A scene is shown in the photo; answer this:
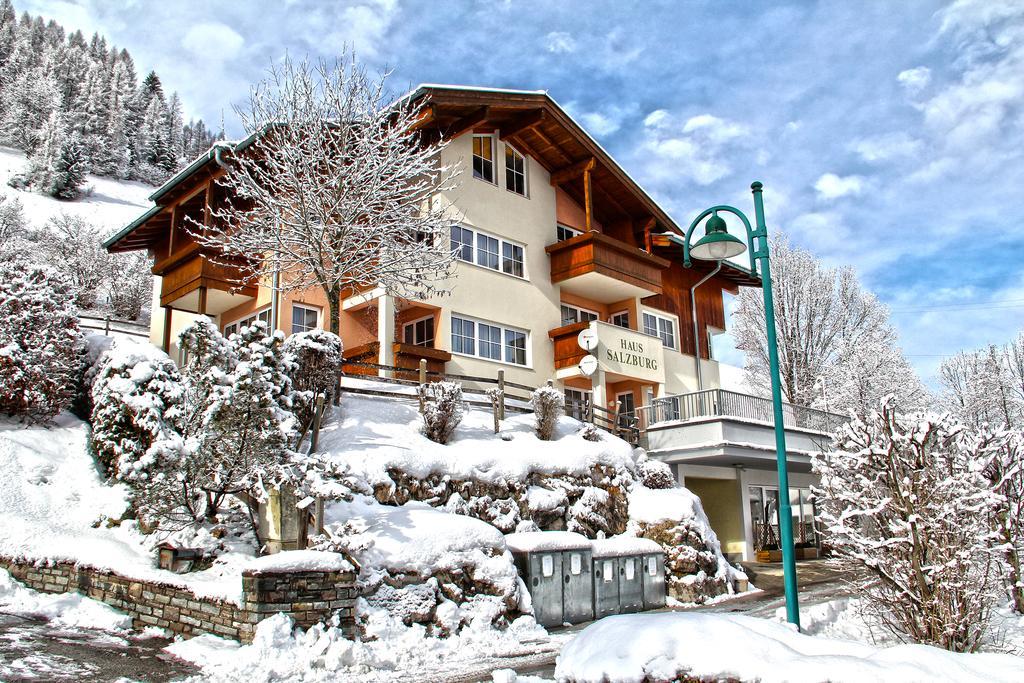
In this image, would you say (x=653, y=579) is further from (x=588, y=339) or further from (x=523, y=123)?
Result: (x=523, y=123)

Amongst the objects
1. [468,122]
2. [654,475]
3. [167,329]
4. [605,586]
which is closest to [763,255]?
[605,586]

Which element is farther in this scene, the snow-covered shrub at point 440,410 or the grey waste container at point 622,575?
the snow-covered shrub at point 440,410

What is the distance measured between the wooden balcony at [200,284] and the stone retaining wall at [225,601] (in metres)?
12.2

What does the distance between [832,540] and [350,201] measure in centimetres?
1339

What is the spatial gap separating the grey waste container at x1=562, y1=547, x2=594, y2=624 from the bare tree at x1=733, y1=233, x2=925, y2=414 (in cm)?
1950

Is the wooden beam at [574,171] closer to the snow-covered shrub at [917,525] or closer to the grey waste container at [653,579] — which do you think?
the grey waste container at [653,579]

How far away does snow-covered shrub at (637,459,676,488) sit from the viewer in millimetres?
18781

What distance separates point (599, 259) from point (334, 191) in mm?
10028

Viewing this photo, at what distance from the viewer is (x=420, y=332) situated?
23.3 m

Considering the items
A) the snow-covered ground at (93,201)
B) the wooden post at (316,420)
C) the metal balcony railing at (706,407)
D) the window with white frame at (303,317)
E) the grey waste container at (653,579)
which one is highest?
the snow-covered ground at (93,201)

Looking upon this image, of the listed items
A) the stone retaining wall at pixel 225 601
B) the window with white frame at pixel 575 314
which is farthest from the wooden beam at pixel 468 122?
the stone retaining wall at pixel 225 601

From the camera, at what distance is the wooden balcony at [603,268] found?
84.9 feet

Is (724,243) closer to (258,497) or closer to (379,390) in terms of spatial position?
(258,497)

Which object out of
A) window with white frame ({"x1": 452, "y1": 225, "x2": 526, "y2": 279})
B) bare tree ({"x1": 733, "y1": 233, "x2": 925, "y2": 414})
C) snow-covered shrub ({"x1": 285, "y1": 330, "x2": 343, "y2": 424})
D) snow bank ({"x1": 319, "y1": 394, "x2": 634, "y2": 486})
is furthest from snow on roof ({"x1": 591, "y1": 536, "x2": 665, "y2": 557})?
bare tree ({"x1": 733, "y1": 233, "x2": 925, "y2": 414})
